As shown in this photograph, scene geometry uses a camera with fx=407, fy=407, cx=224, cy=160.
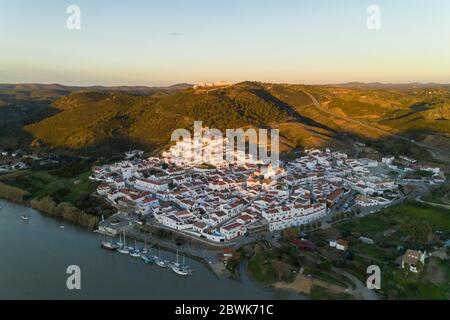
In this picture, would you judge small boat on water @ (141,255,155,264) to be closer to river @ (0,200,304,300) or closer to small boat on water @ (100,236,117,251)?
river @ (0,200,304,300)

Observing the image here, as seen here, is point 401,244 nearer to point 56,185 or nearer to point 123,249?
point 123,249

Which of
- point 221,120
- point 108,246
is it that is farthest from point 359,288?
point 221,120

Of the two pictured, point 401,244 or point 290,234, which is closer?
point 401,244

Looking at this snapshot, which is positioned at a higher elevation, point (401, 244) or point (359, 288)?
point (401, 244)

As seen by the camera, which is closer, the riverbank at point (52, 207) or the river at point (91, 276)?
the river at point (91, 276)

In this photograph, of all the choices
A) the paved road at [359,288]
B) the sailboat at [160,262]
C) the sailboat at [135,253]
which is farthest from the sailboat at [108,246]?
the paved road at [359,288]

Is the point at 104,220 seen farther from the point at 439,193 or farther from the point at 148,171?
the point at 439,193

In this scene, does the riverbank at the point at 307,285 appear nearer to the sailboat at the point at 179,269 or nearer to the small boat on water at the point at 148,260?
the sailboat at the point at 179,269

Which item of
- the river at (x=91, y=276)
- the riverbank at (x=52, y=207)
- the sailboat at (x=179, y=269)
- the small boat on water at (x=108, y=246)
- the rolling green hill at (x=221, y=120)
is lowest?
the river at (x=91, y=276)
